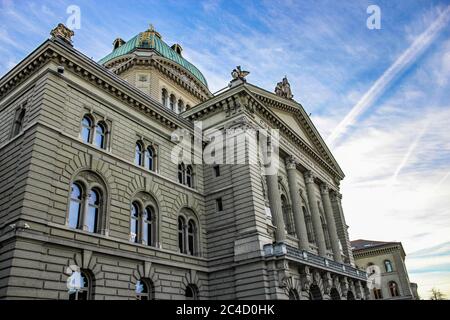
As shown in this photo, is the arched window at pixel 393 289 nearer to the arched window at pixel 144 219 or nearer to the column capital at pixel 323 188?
the column capital at pixel 323 188

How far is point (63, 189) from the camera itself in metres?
18.5

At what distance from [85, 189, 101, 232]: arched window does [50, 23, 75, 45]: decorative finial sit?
30.0 feet

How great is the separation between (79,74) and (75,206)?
8047 mm

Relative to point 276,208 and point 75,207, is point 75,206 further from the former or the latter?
point 276,208

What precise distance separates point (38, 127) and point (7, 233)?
17.8ft

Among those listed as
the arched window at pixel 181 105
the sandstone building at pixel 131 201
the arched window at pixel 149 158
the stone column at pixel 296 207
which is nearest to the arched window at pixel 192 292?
the sandstone building at pixel 131 201

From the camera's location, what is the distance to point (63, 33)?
71.7 ft

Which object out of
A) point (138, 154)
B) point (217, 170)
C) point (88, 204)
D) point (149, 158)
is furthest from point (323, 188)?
point (88, 204)

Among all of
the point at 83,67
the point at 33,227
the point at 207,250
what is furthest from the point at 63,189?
the point at 207,250

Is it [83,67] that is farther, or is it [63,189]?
[83,67]

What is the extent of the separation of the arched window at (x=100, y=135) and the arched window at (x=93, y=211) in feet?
10.2

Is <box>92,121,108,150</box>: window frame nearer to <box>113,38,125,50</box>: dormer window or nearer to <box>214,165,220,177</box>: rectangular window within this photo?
<box>214,165,220,177</box>: rectangular window

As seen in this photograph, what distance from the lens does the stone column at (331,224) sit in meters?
37.4
